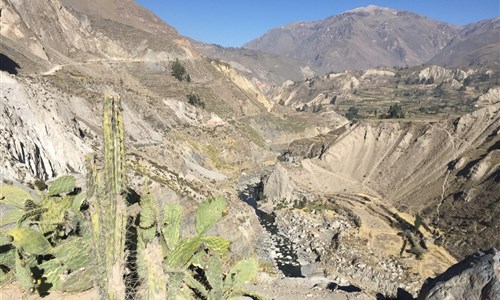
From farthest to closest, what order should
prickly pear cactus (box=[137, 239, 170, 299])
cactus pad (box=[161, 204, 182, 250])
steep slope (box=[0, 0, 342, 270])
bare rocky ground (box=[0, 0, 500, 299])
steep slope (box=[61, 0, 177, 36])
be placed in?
steep slope (box=[61, 0, 177, 36]) < steep slope (box=[0, 0, 342, 270]) < bare rocky ground (box=[0, 0, 500, 299]) < cactus pad (box=[161, 204, 182, 250]) < prickly pear cactus (box=[137, 239, 170, 299])

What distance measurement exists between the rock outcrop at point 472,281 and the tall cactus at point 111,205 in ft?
43.3

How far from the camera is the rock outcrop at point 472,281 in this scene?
13641mm

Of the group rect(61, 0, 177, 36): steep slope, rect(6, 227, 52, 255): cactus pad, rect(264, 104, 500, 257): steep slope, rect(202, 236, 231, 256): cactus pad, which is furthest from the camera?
rect(61, 0, 177, 36): steep slope

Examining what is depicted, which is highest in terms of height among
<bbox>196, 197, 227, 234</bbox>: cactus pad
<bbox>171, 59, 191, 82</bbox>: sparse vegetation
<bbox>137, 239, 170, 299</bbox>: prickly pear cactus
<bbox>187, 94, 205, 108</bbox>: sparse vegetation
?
<bbox>171, 59, 191, 82</bbox>: sparse vegetation

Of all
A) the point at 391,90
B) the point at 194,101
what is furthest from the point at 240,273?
the point at 391,90

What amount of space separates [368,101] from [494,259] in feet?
454

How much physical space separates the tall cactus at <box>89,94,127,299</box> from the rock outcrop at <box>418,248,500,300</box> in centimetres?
1320

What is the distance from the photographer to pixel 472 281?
46.4ft

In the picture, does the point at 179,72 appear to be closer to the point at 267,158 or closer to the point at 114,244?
the point at 267,158

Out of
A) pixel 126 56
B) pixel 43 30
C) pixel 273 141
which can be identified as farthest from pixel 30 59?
pixel 273 141

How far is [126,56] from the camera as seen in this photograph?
81500 millimetres

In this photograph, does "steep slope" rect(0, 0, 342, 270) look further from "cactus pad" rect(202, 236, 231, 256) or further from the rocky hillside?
the rocky hillside

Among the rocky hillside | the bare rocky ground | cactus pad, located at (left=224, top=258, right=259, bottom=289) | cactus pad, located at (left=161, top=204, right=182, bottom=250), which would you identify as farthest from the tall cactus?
the rocky hillside

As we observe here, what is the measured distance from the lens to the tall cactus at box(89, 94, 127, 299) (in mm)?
5461
